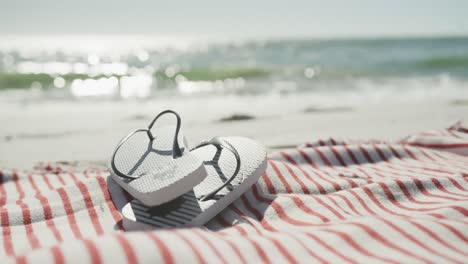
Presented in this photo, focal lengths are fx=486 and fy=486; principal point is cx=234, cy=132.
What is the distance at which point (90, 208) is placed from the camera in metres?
1.37

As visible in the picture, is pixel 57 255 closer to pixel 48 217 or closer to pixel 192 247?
pixel 192 247

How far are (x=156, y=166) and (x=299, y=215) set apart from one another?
0.39m

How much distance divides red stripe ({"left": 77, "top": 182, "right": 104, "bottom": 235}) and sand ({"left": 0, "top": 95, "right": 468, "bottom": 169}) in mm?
1061

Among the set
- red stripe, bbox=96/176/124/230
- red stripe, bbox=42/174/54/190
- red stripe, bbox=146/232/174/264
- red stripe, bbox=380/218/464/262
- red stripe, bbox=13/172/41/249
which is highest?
red stripe, bbox=146/232/174/264

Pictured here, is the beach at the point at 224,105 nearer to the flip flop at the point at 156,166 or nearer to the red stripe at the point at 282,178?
the flip flop at the point at 156,166

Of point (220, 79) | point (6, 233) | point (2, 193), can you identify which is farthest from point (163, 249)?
point (220, 79)

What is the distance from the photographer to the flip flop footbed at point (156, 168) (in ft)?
3.59

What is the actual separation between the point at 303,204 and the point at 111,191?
556 millimetres

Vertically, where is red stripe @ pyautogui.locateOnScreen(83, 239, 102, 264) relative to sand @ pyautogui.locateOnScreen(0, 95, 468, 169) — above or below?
above

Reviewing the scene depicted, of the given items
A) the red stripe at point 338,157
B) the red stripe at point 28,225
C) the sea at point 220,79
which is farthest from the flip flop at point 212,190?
the sea at point 220,79

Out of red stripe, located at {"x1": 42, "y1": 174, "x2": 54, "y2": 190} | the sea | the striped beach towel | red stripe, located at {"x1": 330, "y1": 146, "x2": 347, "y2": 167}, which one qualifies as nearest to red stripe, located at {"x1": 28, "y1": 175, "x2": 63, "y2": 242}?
the striped beach towel

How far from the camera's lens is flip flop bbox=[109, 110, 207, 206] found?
1096mm

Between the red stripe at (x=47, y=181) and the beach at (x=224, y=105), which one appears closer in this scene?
Answer: the red stripe at (x=47, y=181)

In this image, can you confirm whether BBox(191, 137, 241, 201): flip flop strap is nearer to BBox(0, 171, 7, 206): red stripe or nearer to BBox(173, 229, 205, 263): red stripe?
BBox(173, 229, 205, 263): red stripe
